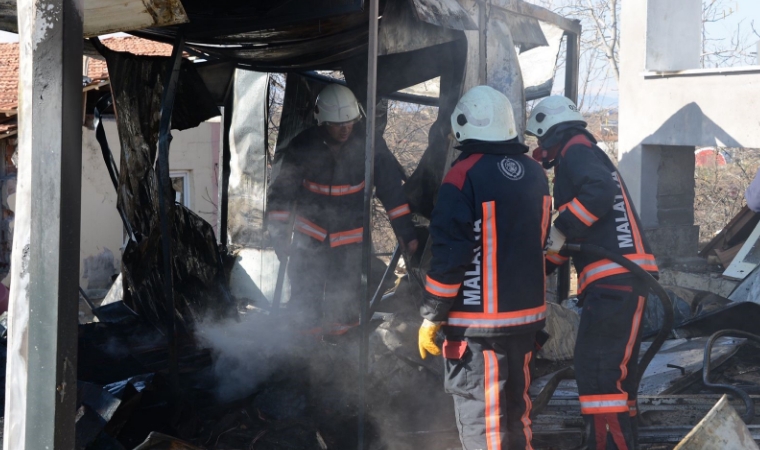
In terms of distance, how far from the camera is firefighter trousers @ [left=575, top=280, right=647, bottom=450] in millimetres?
3771

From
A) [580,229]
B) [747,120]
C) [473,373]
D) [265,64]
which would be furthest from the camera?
[747,120]

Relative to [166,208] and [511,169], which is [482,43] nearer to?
[511,169]

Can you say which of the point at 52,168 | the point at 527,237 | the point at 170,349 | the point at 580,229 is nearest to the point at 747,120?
the point at 580,229

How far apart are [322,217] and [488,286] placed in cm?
258

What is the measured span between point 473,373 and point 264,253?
4231 mm

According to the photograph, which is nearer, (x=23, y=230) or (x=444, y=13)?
(x=23, y=230)

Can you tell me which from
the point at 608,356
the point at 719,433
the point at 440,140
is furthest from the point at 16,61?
the point at 719,433

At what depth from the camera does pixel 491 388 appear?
10.6ft

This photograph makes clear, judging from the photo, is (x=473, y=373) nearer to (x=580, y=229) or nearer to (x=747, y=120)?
(x=580, y=229)

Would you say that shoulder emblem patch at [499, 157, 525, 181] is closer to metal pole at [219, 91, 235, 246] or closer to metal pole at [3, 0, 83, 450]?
metal pole at [3, 0, 83, 450]

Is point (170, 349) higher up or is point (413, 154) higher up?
point (413, 154)

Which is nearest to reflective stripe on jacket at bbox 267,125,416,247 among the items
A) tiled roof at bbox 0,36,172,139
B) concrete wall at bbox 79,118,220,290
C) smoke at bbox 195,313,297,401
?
smoke at bbox 195,313,297,401

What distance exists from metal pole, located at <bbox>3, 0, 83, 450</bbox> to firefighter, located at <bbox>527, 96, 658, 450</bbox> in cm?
255

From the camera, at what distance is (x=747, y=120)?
7730 mm
